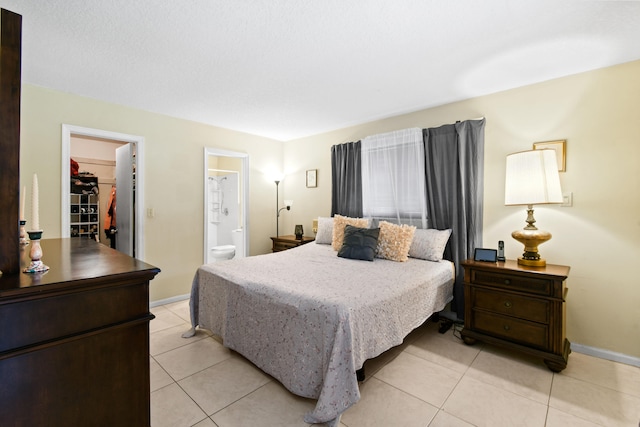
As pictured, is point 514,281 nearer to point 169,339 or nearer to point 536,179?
point 536,179

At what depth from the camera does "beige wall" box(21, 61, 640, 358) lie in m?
2.24

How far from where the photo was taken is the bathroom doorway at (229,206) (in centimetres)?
438

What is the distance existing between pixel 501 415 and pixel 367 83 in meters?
2.64

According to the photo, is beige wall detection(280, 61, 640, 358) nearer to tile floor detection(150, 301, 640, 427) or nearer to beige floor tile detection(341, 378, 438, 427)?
tile floor detection(150, 301, 640, 427)

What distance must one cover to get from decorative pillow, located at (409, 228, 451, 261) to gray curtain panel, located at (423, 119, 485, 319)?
0.16 metres

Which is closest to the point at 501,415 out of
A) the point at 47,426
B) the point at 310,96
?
the point at 47,426

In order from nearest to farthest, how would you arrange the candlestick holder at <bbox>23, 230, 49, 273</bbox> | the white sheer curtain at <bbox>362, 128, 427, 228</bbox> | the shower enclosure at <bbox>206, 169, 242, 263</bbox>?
the candlestick holder at <bbox>23, 230, 49, 273</bbox> < the white sheer curtain at <bbox>362, 128, 427, 228</bbox> < the shower enclosure at <bbox>206, 169, 242, 263</bbox>

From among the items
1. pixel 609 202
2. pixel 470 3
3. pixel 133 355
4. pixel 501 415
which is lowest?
pixel 501 415

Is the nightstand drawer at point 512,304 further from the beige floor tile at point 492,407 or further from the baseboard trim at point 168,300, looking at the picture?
the baseboard trim at point 168,300

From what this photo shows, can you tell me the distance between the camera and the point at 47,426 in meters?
0.92

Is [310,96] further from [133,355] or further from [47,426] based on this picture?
[47,426]

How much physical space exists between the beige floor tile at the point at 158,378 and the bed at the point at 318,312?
454mm

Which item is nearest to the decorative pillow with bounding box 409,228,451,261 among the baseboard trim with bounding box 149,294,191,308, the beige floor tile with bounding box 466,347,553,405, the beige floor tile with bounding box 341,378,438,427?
the beige floor tile with bounding box 466,347,553,405

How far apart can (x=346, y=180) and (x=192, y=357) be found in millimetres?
2691
